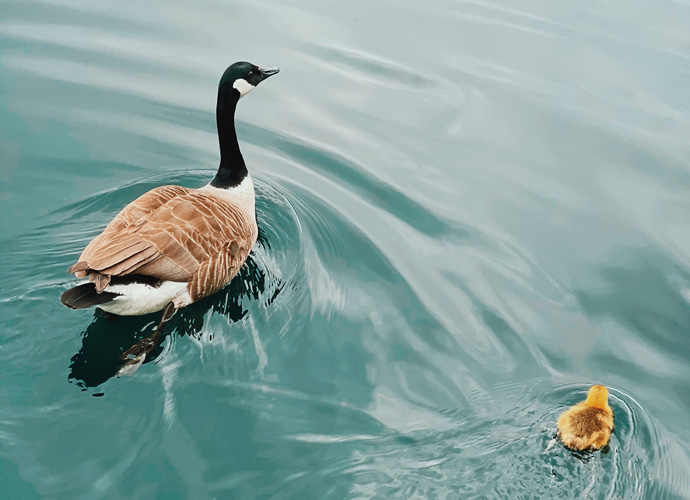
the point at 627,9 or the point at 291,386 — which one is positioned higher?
the point at 627,9

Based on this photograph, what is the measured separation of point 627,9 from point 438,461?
9876 mm

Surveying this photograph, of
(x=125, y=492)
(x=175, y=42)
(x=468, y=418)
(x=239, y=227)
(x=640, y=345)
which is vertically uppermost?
(x=175, y=42)

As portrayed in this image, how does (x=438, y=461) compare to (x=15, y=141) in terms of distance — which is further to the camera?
(x=15, y=141)

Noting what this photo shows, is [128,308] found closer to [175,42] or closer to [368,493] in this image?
[368,493]

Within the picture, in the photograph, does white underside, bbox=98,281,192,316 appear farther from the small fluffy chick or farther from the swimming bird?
the small fluffy chick

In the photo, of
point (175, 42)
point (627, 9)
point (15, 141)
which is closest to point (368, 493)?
point (15, 141)

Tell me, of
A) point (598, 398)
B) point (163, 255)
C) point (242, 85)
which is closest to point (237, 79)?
point (242, 85)

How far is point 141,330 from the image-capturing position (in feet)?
15.9

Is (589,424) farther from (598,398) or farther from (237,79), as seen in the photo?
(237,79)

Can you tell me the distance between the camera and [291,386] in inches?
174

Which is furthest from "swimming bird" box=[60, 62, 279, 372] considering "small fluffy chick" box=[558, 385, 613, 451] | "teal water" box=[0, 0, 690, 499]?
"small fluffy chick" box=[558, 385, 613, 451]

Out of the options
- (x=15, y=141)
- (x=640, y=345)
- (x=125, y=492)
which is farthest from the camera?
(x=15, y=141)

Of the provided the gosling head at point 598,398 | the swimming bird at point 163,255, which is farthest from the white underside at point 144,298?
the gosling head at point 598,398

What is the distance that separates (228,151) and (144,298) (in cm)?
192
